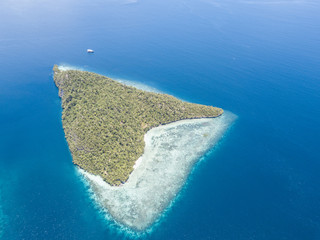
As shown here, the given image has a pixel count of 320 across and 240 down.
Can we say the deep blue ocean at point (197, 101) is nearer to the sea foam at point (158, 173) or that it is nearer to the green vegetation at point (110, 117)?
the sea foam at point (158, 173)

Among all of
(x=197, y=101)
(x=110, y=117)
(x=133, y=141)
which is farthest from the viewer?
(x=197, y=101)

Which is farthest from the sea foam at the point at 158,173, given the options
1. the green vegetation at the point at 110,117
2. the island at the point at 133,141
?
the green vegetation at the point at 110,117

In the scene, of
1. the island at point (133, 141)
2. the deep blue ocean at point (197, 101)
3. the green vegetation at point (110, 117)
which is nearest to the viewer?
the deep blue ocean at point (197, 101)

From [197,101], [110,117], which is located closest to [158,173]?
[110,117]

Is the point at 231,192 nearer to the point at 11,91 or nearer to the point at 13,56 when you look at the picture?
the point at 11,91

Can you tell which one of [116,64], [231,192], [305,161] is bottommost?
[231,192]

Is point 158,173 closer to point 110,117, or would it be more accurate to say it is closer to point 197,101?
point 110,117

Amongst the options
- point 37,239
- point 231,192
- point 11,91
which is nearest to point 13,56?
point 11,91
